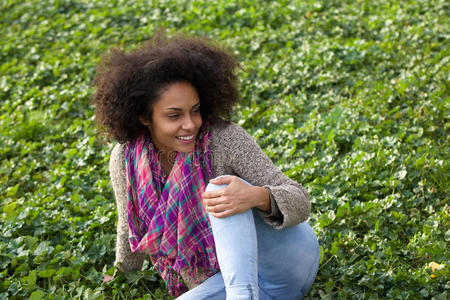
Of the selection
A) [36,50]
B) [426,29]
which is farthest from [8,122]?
[426,29]

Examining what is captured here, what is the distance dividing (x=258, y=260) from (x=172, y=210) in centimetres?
43

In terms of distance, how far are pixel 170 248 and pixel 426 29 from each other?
10.8 ft

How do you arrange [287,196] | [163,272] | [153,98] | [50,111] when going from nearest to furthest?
[287,196], [153,98], [163,272], [50,111]

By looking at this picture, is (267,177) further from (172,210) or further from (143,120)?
(143,120)

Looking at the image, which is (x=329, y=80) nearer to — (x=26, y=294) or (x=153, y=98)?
(x=153, y=98)

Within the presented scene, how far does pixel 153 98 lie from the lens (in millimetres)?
2168

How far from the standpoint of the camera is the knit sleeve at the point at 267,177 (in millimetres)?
1948

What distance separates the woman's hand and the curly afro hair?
44 cm

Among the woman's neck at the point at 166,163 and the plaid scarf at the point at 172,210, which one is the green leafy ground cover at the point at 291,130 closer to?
the plaid scarf at the point at 172,210

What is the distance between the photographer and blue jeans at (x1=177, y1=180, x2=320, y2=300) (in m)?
1.83

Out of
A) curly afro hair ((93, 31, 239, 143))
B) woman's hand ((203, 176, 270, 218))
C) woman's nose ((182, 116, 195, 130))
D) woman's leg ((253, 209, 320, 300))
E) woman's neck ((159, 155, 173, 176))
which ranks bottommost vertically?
woman's leg ((253, 209, 320, 300))

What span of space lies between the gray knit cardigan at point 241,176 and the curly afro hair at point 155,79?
0.40 feet

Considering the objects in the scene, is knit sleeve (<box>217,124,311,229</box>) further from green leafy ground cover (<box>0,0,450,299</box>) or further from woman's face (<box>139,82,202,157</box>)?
green leafy ground cover (<box>0,0,450,299</box>)

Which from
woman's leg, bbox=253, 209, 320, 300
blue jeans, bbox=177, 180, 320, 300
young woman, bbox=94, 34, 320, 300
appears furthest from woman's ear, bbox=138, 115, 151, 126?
woman's leg, bbox=253, 209, 320, 300
